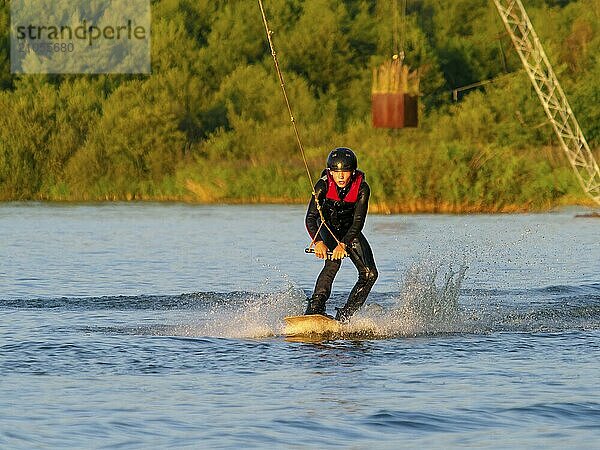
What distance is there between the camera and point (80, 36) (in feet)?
227

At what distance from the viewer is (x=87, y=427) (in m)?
10.4

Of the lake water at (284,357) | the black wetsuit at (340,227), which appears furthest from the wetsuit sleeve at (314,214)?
the lake water at (284,357)

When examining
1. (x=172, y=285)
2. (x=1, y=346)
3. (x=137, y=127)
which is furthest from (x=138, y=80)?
(x=1, y=346)

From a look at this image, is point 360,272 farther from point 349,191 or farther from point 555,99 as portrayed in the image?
point 555,99

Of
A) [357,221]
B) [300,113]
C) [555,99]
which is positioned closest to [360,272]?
[357,221]

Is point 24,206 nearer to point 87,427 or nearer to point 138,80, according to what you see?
point 138,80

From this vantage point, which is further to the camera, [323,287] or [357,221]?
[323,287]

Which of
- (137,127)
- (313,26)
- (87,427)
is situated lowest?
(87,427)

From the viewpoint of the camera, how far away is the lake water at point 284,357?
1038cm

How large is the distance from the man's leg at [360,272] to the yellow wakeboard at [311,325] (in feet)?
0.84

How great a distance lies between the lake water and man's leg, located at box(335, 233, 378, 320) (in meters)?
0.14

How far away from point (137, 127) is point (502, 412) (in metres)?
51.1

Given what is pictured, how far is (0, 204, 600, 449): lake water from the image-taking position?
34.1 feet

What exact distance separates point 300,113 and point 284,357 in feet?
176
